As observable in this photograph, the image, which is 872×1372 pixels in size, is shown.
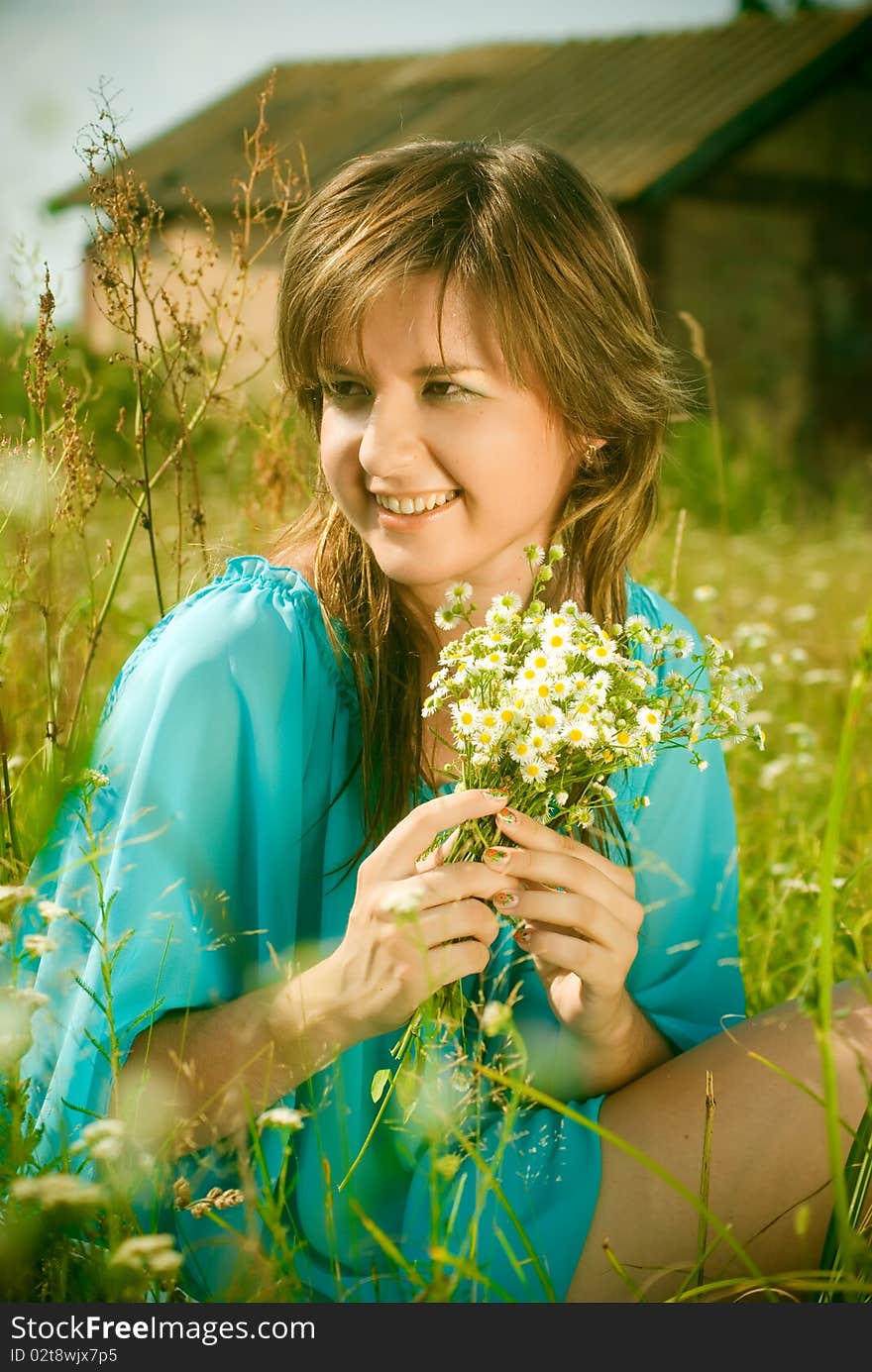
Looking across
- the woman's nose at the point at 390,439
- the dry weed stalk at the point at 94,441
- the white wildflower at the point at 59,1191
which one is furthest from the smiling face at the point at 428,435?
the white wildflower at the point at 59,1191

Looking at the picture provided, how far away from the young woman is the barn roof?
9.59m

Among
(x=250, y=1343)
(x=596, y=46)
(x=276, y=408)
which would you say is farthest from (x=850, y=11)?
(x=250, y=1343)

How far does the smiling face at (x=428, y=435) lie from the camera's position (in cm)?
160

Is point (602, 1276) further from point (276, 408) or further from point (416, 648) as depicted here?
point (276, 408)

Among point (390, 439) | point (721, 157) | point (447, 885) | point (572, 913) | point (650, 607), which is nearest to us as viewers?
point (447, 885)

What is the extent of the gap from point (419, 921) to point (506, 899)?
0.13 m

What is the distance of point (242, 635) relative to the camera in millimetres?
1696

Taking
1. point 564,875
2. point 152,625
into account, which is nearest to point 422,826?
point 564,875

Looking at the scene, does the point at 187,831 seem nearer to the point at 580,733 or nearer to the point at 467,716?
the point at 467,716

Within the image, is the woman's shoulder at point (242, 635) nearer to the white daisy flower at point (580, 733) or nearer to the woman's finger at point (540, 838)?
the woman's finger at point (540, 838)

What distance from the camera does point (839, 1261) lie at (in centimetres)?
136

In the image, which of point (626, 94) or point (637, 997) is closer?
point (637, 997)

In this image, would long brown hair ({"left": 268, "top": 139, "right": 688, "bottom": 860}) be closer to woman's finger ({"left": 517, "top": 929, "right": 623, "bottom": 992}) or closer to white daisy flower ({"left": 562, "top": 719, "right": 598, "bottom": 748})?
woman's finger ({"left": 517, "top": 929, "right": 623, "bottom": 992})

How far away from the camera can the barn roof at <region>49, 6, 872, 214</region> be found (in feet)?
35.7
